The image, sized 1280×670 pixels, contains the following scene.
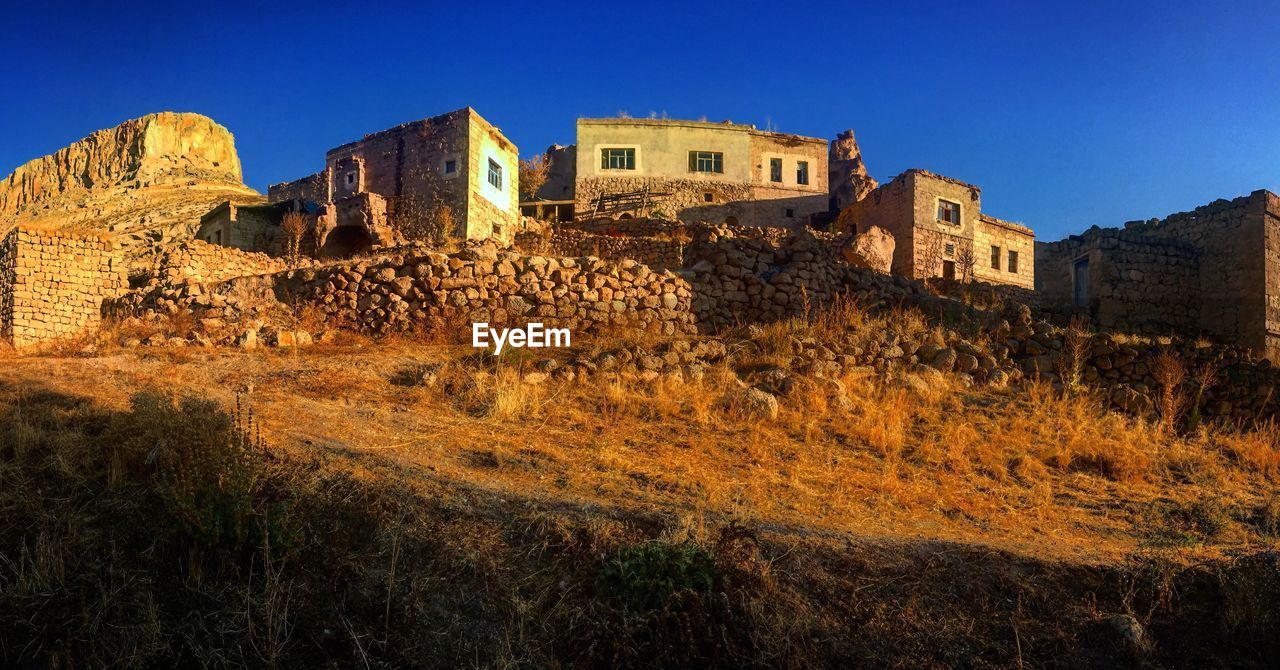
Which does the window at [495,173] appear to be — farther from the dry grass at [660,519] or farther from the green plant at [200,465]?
the green plant at [200,465]

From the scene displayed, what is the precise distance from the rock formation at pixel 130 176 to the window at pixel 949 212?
125 feet

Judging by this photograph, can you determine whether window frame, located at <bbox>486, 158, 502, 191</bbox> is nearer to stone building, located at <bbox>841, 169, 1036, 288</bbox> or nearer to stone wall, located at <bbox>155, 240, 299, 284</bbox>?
stone wall, located at <bbox>155, 240, 299, 284</bbox>

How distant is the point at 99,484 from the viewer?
4.93 metres

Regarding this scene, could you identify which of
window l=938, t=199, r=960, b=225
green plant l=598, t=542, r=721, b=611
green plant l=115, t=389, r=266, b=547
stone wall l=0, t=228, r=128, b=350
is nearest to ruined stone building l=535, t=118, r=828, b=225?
window l=938, t=199, r=960, b=225

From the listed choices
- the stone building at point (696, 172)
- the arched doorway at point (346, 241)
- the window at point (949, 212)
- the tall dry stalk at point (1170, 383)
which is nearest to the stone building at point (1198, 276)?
the tall dry stalk at point (1170, 383)

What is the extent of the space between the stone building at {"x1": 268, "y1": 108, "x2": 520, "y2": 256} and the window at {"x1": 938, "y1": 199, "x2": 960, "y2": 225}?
16.8 m

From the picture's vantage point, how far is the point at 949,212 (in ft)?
94.5

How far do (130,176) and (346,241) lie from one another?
124ft

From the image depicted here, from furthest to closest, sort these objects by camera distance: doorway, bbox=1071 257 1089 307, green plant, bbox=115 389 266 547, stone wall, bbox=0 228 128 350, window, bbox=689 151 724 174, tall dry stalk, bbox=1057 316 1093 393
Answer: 1. window, bbox=689 151 724 174
2. doorway, bbox=1071 257 1089 307
3. stone wall, bbox=0 228 128 350
4. tall dry stalk, bbox=1057 316 1093 393
5. green plant, bbox=115 389 266 547

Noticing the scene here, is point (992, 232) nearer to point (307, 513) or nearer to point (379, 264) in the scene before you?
point (379, 264)

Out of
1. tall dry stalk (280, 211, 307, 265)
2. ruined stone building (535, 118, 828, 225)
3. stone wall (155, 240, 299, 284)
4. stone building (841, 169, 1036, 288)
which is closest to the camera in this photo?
stone wall (155, 240, 299, 284)

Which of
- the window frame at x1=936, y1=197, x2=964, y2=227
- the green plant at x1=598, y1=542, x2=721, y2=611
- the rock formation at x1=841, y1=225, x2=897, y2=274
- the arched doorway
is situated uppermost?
the window frame at x1=936, y1=197, x2=964, y2=227

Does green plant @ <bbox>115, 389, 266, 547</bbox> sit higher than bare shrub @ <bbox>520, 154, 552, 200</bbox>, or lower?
lower

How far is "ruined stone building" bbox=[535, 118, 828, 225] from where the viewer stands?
33188mm
